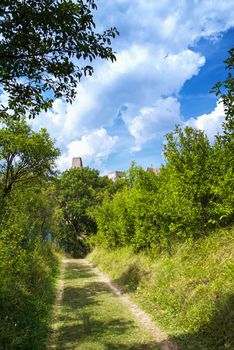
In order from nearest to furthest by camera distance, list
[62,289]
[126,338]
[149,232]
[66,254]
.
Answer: [126,338]
[149,232]
[62,289]
[66,254]

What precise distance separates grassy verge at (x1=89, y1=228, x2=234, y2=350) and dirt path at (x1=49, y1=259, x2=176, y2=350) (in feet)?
1.60

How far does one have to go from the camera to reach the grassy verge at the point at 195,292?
7.78 meters

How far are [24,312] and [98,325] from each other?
2311mm

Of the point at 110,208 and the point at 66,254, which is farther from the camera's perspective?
the point at 66,254

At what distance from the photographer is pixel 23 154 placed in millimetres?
18484

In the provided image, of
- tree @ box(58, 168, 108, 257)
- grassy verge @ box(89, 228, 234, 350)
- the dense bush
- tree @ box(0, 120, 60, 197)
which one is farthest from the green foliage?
tree @ box(58, 168, 108, 257)

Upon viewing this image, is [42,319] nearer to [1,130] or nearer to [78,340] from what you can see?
[78,340]

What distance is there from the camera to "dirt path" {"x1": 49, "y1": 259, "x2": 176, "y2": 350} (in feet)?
26.7

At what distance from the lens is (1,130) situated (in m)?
17.5

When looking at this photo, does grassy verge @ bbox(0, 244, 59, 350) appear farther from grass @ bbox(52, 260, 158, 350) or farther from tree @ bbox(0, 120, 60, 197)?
tree @ bbox(0, 120, 60, 197)

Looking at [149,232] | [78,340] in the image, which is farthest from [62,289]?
[78,340]

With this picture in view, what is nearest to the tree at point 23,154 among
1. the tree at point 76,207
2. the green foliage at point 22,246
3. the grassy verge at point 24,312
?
the green foliage at point 22,246

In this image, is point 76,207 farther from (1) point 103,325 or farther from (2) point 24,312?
(1) point 103,325

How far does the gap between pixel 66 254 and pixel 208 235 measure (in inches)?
1645
